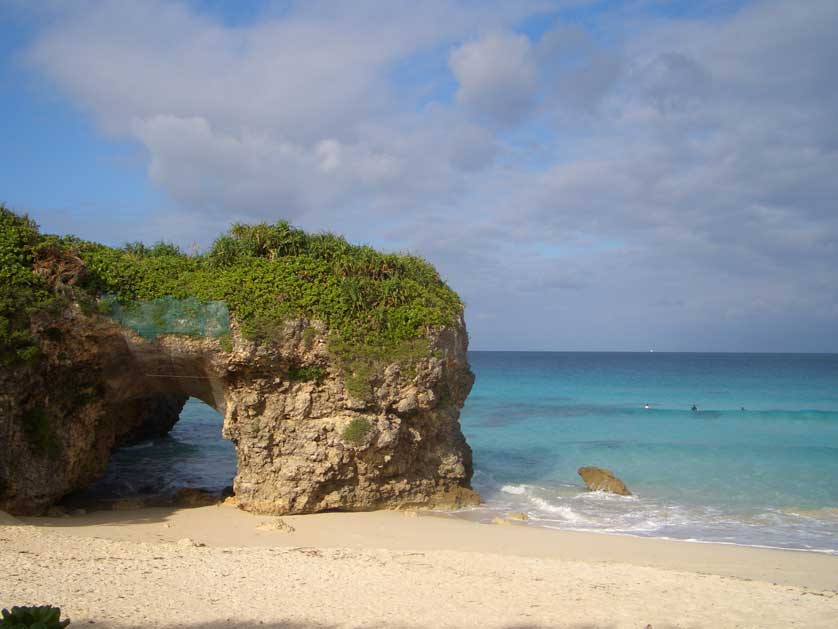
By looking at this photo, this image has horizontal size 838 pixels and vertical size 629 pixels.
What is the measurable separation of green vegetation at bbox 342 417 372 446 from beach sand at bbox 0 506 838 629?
5.63 feet

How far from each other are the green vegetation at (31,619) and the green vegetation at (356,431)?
771 cm

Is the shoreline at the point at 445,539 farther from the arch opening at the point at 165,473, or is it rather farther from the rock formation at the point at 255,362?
the arch opening at the point at 165,473

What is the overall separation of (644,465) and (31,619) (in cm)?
1914

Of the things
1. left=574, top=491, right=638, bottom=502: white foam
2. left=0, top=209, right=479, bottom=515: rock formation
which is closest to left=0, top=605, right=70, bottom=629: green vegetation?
left=0, top=209, right=479, bottom=515: rock formation

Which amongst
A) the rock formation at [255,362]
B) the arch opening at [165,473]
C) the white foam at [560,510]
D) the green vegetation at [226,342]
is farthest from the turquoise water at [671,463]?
the arch opening at [165,473]

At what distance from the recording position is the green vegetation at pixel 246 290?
38.6 feet

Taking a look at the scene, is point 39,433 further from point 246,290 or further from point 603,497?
point 603,497

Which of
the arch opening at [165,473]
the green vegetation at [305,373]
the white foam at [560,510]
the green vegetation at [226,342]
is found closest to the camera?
the green vegetation at [226,342]

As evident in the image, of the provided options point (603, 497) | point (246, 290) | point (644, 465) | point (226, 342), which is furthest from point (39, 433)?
point (644, 465)

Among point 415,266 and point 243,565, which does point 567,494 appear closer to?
point 415,266

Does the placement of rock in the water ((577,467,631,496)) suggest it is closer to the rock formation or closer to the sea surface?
the sea surface

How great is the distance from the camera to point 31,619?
4949 mm

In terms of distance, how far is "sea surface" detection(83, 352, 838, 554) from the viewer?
45.1 feet

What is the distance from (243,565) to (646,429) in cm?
2478
